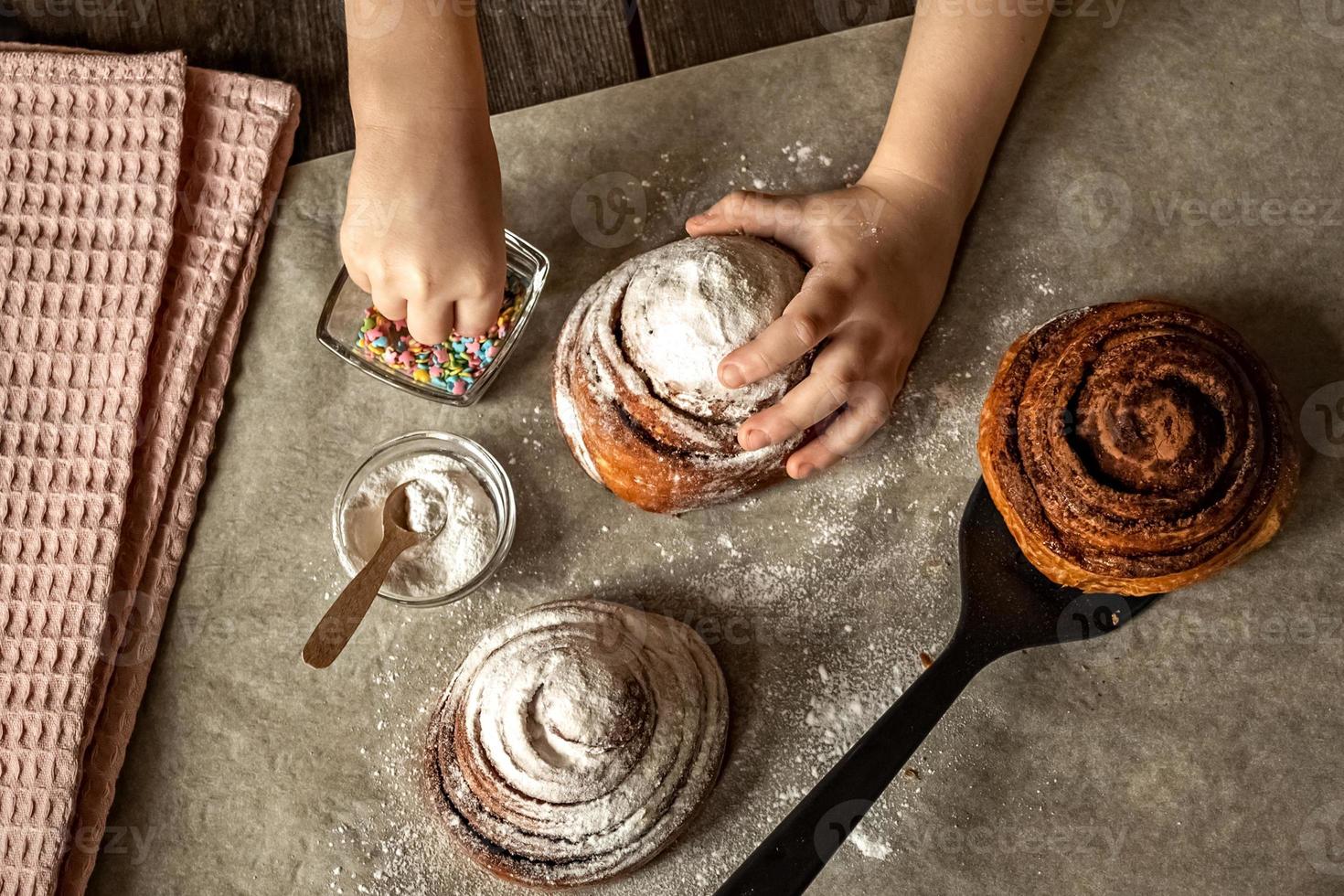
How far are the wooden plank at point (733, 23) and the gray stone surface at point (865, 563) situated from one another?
32 mm

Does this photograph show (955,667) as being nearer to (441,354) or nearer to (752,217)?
(752,217)

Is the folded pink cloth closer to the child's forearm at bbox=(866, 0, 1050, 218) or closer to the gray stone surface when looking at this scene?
the gray stone surface

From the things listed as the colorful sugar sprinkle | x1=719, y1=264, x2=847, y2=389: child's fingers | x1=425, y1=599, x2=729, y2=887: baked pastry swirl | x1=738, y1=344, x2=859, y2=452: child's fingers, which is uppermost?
x1=719, y1=264, x2=847, y2=389: child's fingers

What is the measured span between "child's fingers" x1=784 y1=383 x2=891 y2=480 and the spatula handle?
280 millimetres

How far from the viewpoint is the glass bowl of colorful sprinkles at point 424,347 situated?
4.02 ft

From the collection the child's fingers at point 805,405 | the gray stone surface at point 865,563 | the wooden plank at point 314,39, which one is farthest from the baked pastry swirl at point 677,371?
the wooden plank at point 314,39

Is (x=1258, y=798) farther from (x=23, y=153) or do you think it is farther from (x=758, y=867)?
(x=23, y=153)

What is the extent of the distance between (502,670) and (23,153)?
947 mm

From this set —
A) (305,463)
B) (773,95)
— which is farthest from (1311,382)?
(305,463)

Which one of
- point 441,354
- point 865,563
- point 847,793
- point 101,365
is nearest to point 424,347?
point 441,354

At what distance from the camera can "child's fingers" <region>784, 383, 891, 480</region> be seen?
1145 mm

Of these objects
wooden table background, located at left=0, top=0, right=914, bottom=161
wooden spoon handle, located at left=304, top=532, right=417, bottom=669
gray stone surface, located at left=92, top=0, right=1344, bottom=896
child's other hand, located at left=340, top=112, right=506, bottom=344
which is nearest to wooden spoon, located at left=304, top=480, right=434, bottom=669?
wooden spoon handle, located at left=304, top=532, right=417, bottom=669

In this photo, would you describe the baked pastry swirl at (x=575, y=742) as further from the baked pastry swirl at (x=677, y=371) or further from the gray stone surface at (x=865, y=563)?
the baked pastry swirl at (x=677, y=371)

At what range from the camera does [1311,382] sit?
1251 mm
